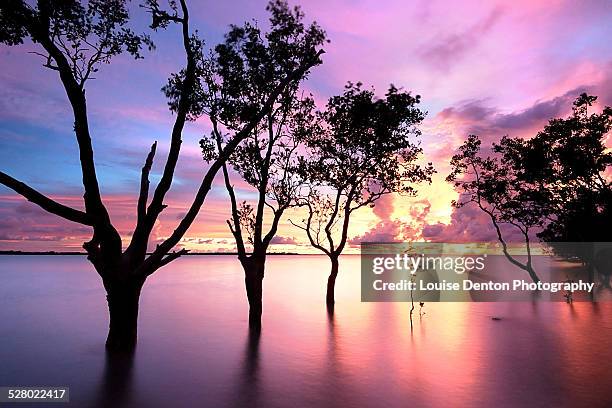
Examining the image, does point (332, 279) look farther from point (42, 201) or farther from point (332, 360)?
point (42, 201)

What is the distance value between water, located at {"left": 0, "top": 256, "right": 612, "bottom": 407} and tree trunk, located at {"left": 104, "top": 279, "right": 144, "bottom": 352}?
0.81 metres

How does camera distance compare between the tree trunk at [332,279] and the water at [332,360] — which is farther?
the tree trunk at [332,279]

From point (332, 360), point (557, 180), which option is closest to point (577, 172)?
point (557, 180)

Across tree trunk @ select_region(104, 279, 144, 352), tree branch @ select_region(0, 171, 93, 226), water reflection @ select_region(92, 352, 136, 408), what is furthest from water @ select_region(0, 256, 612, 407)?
tree branch @ select_region(0, 171, 93, 226)

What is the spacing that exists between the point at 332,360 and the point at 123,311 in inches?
405

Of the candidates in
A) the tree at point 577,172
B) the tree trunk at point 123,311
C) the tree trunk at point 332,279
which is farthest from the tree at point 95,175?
the tree at point 577,172

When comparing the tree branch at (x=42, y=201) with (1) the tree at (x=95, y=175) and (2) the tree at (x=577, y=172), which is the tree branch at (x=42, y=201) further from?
(2) the tree at (x=577, y=172)

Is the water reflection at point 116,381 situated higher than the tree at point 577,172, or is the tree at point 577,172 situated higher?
the tree at point 577,172

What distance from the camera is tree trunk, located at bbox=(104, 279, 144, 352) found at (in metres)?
19.5

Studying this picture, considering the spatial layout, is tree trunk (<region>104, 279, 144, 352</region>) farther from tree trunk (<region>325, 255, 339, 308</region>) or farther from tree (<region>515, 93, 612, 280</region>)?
tree (<region>515, 93, 612, 280</region>)

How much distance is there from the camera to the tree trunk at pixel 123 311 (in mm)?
19516

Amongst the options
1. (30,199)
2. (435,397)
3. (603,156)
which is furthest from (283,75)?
(603,156)

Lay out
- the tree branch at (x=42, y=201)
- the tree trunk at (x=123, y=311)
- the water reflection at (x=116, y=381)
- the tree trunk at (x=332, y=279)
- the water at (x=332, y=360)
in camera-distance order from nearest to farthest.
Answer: the tree branch at (x=42, y=201), the water reflection at (x=116, y=381), the water at (x=332, y=360), the tree trunk at (x=123, y=311), the tree trunk at (x=332, y=279)

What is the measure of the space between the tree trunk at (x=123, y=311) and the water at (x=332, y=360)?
2.66 feet
